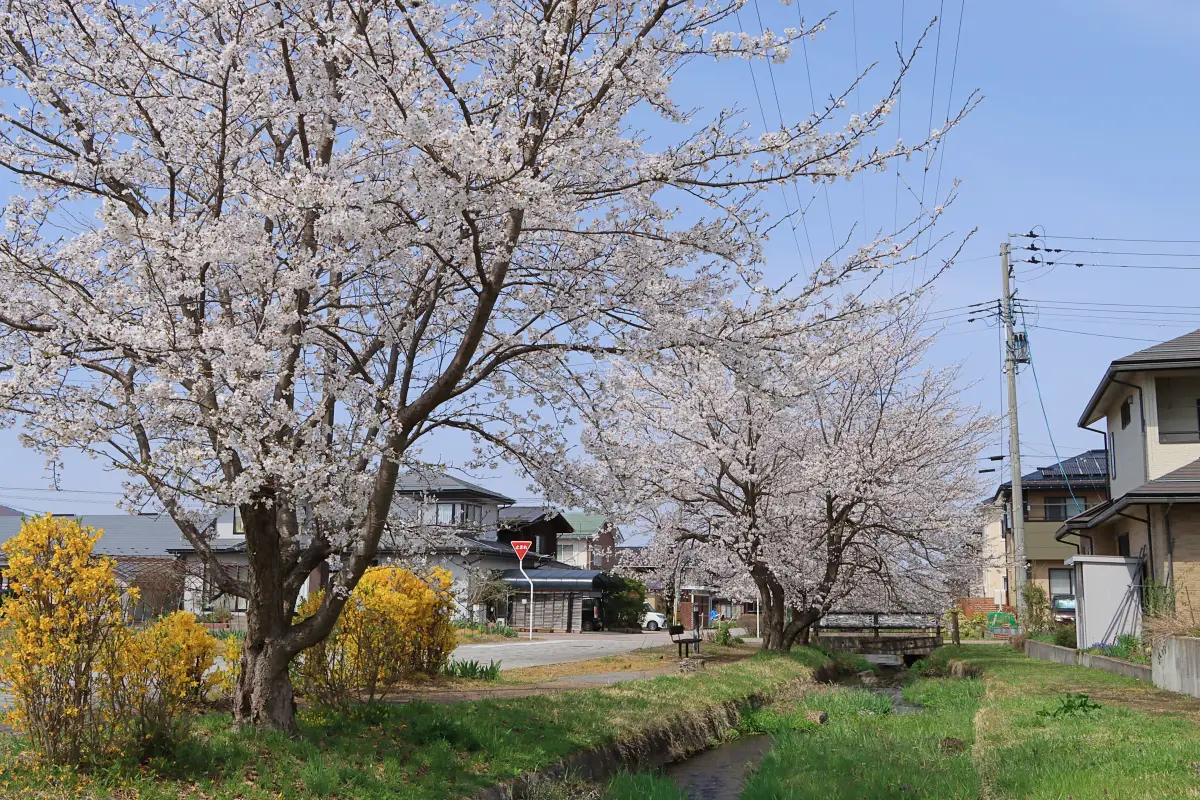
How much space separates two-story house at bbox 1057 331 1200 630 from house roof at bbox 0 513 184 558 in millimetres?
36122

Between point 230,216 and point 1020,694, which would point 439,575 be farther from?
point 1020,694

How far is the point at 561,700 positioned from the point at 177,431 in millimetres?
6396

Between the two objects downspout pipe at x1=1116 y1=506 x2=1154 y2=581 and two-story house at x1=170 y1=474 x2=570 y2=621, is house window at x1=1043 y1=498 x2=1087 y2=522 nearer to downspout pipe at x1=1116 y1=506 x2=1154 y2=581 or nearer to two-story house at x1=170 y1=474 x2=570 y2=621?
two-story house at x1=170 y1=474 x2=570 y2=621

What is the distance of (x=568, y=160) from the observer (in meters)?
7.27

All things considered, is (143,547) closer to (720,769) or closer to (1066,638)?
(1066,638)

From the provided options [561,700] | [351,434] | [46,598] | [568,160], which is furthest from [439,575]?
[568,160]

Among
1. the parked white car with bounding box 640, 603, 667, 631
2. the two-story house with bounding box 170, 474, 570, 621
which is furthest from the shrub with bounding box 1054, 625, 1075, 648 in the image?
the parked white car with bounding box 640, 603, 667, 631

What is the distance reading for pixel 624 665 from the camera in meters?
20.6

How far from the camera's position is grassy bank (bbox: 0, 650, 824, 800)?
6.96m

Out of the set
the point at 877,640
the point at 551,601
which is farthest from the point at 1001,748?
the point at 551,601

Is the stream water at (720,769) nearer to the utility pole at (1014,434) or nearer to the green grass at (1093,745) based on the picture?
the green grass at (1093,745)

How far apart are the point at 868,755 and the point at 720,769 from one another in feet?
8.14

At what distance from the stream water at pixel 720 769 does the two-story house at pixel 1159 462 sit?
7.75 meters

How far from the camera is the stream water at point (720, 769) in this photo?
1073 cm
